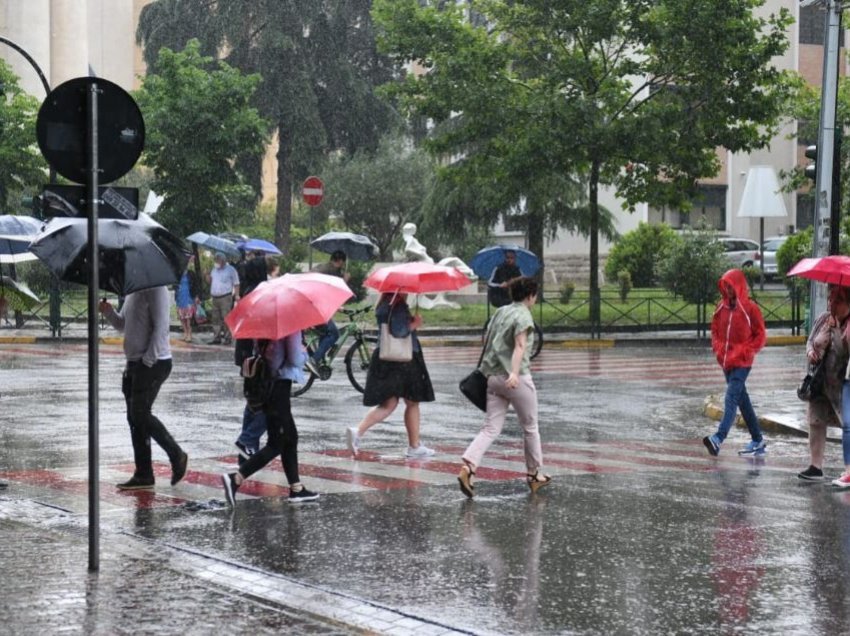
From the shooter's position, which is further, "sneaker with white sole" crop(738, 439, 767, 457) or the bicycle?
the bicycle

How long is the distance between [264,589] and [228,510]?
270 cm

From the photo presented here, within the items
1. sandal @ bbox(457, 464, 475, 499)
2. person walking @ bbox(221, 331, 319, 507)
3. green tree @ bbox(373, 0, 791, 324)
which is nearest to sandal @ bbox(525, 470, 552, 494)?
sandal @ bbox(457, 464, 475, 499)

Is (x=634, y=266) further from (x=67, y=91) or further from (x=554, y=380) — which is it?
(x=67, y=91)

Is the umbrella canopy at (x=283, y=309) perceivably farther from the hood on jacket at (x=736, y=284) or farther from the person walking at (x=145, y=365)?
the hood on jacket at (x=736, y=284)

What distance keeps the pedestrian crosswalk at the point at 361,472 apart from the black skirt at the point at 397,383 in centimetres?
55

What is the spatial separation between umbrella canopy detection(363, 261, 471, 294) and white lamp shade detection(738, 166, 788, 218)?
140 feet

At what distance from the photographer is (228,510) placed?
423 inches

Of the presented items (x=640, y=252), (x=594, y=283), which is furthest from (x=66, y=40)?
(x=594, y=283)

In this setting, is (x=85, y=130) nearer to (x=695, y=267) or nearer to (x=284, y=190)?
(x=695, y=267)

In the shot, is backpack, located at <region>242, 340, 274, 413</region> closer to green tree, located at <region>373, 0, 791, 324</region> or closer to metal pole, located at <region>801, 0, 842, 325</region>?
metal pole, located at <region>801, 0, 842, 325</region>

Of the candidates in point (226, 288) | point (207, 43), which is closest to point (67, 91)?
point (226, 288)

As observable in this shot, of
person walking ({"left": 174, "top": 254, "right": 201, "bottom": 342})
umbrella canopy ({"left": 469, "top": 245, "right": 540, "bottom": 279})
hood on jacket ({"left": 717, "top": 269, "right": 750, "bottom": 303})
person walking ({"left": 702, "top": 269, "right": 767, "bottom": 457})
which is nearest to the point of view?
hood on jacket ({"left": 717, "top": 269, "right": 750, "bottom": 303})

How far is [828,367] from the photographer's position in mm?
12766

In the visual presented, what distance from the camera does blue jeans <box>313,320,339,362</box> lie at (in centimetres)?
2034
